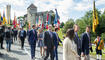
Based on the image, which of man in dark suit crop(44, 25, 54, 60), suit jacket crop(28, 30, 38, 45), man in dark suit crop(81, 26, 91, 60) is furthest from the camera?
suit jacket crop(28, 30, 38, 45)

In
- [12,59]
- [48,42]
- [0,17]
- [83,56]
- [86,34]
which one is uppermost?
[0,17]

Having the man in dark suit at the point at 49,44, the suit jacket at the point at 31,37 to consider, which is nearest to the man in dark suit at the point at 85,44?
the man in dark suit at the point at 49,44

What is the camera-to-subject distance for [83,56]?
5113mm

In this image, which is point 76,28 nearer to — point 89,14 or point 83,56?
point 83,56

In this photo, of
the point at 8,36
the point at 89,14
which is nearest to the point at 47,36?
the point at 8,36

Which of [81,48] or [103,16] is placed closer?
[81,48]

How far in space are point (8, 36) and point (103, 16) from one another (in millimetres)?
57984

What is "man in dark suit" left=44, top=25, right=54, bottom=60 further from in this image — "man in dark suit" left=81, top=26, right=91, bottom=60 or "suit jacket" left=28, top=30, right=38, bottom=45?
"man in dark suit" left=81, top=26, right=91, bottom=60

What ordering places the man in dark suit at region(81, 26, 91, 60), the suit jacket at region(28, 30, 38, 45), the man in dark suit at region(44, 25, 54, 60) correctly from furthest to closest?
the suit jacket at region(28, 30, 38, 45), the man in dark suit at region(44, 25, 54, 60), the man in dark suit at region(81, 26, 91, 60)

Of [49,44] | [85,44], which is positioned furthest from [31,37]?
[85,44]

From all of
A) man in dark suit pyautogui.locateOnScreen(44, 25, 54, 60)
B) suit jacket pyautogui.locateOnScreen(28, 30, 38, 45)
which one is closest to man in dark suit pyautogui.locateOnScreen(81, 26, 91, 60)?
man in dark suit pyautogui.locateOnScreen(44, 25, 54, 60)

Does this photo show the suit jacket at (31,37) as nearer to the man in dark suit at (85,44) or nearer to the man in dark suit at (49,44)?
the man in dark suit at (49,44)

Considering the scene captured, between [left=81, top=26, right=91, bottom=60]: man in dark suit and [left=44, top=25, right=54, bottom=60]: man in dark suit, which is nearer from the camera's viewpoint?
[left=81, top=26, right=91, bottom=60]: man in dark suit

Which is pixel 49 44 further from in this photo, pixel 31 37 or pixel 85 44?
pixel 85 44
